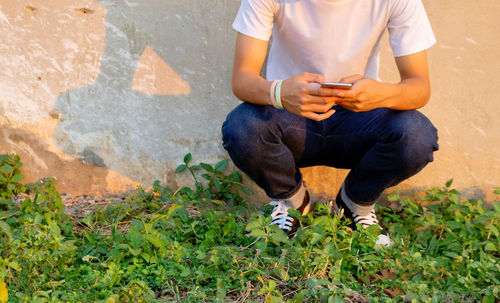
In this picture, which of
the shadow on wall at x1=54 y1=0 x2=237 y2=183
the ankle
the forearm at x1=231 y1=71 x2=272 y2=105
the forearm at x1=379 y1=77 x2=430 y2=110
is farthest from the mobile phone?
the shadow on wall at x1=54 y1=0 x2=237 y2=183

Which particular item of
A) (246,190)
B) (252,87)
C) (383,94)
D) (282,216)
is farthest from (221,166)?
(383,94)

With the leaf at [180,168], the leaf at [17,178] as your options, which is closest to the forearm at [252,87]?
the leaf at [180,168]

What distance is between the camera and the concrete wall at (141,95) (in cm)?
267

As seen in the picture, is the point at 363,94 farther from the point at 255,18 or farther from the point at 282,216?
the point at 282,216

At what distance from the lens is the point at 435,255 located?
7.78ft

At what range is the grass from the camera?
6.00ft

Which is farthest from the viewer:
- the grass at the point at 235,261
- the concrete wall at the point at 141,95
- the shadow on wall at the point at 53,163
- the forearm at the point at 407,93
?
the shadow on wall at the point at 53,163

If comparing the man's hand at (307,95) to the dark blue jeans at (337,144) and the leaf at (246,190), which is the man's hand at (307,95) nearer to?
the dark blue jeans at (337,144)

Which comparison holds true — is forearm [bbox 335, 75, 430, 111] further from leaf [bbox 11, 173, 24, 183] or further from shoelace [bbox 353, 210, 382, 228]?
leaf [bbox 11, 173, 24, 183]

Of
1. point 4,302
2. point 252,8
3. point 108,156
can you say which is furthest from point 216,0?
point 4,302

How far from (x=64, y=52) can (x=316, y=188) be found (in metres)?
1.66

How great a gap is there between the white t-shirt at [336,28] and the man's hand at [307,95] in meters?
0.34

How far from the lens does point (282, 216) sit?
242cm

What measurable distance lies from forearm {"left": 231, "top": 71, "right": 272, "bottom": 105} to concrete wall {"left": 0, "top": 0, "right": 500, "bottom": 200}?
21.4 inches
